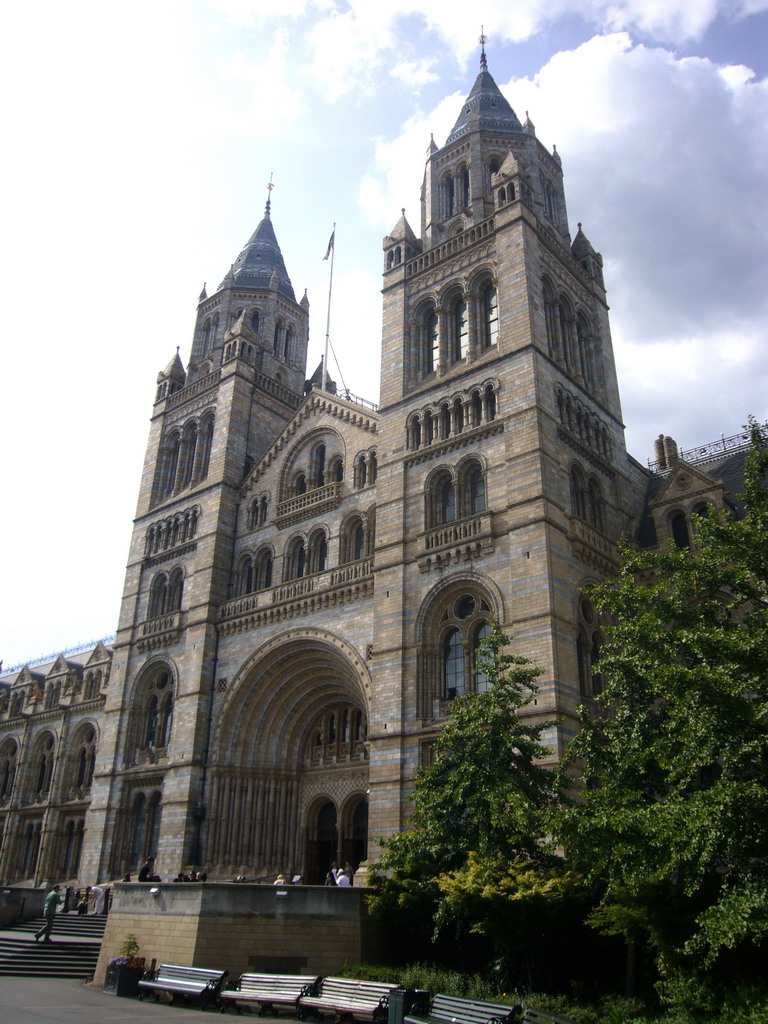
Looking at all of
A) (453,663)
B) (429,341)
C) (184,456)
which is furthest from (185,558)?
(453,663)

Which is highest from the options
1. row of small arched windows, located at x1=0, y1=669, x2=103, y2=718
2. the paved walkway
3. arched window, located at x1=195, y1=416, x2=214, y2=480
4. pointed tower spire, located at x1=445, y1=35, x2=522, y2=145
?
pointed tower spire, located at x1=445, y1=35, x2=522, y2=145

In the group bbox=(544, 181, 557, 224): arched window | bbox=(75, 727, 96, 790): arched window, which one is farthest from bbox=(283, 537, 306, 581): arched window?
bbox=(75, 727, 96, 790): arched window

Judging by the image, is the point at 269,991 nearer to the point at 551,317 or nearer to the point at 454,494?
the point at 454,494

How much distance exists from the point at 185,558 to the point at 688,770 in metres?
27.9

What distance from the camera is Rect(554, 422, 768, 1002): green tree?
12672 millimetres

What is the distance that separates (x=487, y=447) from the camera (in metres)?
28.0

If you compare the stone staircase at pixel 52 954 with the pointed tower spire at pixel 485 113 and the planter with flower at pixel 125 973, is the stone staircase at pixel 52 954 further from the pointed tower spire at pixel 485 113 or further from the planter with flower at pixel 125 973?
the pointed tower spire at pixel 485 113

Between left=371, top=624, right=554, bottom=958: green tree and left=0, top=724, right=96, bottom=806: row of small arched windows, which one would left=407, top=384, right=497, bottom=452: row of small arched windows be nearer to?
left=371, top=624, right=554, bottom=958: green tree

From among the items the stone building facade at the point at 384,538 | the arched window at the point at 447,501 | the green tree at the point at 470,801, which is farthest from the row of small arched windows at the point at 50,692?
the green tree at the point at 470,801

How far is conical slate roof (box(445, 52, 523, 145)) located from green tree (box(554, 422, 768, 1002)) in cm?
2525

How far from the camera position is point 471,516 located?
26.9 metres

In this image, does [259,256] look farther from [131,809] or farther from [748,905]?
[748,905]

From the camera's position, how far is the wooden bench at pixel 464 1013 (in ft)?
46.1

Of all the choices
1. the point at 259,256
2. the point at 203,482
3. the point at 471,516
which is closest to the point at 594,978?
the point at 471,516
